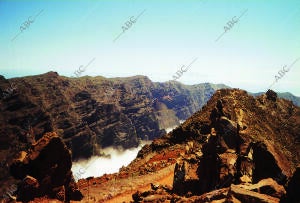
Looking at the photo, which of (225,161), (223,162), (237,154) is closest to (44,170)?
(223,162)

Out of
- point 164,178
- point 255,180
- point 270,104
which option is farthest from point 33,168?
point 270,104

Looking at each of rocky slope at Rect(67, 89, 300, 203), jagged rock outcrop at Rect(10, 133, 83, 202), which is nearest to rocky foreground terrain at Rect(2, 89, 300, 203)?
rocky slope at Rect(67, 89, 300, 203)

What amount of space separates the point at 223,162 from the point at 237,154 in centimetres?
199

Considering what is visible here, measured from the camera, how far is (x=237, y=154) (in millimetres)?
26594

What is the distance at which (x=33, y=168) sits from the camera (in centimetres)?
2838

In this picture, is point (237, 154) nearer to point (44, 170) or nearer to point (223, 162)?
point (223, 162)

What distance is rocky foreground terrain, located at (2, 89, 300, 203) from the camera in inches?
704

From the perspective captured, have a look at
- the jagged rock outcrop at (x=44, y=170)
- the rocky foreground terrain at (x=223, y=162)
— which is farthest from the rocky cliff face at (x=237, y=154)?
the jagged rock outcrop at (x=44, y=170)

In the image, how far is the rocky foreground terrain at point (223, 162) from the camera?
17875mm

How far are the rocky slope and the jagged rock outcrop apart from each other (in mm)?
3665

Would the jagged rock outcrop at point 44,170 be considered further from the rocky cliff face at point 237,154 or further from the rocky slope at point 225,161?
the rocky cliff face at point 237,154

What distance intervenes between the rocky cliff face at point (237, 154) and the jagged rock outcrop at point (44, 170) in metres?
7.41

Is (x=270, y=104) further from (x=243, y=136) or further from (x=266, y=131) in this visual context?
(x=243, y=136)

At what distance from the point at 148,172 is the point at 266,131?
14.9 meters
